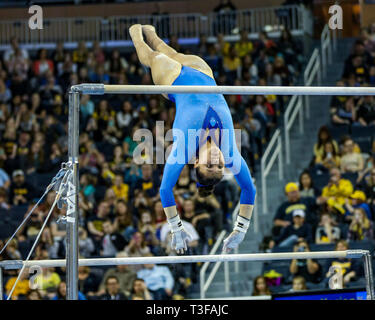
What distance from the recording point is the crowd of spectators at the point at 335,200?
27.1ft

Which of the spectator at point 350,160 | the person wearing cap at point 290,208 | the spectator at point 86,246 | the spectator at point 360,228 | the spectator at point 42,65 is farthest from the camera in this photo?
the spectator at point 42,65

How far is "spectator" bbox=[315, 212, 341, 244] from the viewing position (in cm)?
859

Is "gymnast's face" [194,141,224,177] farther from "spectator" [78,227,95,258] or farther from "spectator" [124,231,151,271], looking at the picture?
"spectator" [78,227,95,258]

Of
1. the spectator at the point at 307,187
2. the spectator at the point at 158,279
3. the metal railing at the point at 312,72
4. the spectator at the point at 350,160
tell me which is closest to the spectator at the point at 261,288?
the spectator at the point at 158,279

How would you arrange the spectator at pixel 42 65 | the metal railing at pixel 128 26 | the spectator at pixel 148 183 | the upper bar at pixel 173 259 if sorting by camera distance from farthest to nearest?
the metal railing at pixel 128 26, the spectator at pixel 42 65, the spectator at pixel 148 183, the upper bar at pixel 173 259

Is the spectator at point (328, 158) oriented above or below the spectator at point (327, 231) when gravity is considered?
above

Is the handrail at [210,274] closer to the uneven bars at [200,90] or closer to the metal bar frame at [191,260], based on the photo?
the metal bar frame at [191,260]

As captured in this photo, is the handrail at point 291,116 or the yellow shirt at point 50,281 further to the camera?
the handrail at point 291,116

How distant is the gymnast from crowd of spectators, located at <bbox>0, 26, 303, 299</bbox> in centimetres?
274

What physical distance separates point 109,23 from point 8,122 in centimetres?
269

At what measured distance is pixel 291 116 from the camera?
11.2m

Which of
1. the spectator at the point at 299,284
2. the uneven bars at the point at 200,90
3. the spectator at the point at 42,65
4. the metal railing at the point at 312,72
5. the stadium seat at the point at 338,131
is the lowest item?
the spectator at the point at 299,284
